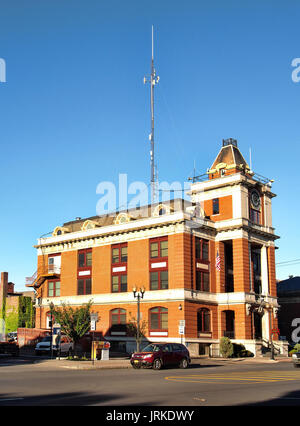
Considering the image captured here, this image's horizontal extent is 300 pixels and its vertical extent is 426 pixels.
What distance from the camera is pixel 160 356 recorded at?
29.1 metres

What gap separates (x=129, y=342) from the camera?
51719 millimetres

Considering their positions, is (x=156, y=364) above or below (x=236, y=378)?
below

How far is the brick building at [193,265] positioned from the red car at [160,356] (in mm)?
14176

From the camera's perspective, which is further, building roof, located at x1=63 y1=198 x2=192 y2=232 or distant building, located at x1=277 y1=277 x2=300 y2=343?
distant building, located at x1=277 y1=277 x2=300 y2=343

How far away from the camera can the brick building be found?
162 feet

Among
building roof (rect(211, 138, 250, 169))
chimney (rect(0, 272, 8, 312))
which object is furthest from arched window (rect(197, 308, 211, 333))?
chimney (rect(0, 272, 8, 312))

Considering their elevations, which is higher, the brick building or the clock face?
the clock face

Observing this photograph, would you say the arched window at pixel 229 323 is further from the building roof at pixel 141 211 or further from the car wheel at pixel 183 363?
the car wheel at pixel 183 363

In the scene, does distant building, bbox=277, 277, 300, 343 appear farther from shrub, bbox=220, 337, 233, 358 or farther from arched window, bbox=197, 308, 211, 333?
shrub, bbox=220, 337, 233, 358

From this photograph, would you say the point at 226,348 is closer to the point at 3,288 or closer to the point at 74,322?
the point at 74,322

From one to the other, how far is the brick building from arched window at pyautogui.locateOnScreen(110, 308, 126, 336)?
94 millimetres

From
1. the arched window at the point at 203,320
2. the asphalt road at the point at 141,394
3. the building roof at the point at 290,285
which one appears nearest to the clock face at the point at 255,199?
the arched window at the point at 203,320

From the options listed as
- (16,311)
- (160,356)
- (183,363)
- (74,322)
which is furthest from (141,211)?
(160,356)

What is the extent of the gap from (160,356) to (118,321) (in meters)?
25.4
